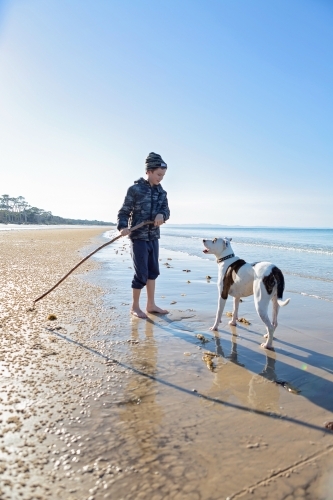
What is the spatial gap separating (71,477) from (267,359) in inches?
107

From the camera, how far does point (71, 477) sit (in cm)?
189

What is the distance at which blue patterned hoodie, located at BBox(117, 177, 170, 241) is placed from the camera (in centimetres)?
570

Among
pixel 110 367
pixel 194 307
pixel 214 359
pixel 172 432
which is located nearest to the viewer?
pixel 172 432

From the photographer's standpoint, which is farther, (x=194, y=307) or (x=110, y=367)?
(x=194, y=307)

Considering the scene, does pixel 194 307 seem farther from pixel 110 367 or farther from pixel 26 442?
pixel 26 442

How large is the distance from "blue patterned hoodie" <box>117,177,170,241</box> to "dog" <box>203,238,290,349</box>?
111 centimetres

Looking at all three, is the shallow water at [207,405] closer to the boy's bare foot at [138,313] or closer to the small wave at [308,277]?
the boy's bare foot at [138,313]

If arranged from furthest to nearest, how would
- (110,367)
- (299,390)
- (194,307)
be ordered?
1. (194,307)
2. (110,367)
3. (299,390)

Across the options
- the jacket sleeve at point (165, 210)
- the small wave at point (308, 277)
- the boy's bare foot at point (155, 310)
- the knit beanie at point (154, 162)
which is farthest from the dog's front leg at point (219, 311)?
the small wave at point (308, 277)

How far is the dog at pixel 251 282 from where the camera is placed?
425 cm

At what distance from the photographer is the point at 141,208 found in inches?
228

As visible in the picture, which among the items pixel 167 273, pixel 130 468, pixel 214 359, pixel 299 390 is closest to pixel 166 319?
pixel 214 359

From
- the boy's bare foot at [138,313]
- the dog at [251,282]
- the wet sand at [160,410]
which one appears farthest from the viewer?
the boy's bare foot at [138,313]

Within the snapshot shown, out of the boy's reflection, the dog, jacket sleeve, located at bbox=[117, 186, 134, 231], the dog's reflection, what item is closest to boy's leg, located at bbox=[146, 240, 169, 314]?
jacket sleeve, located at bbox=[117, 186, 134, 231]
